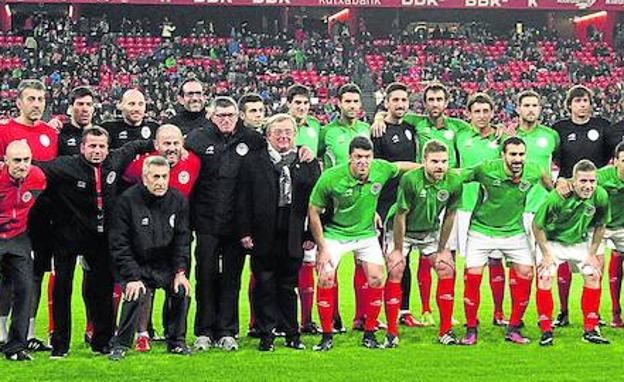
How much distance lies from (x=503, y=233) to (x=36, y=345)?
12.7 ft

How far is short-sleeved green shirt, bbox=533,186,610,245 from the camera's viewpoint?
834 centimetres

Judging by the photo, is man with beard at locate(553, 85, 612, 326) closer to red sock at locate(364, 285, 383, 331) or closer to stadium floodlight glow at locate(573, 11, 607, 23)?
red sock at locate(364, 285, 383, 331)

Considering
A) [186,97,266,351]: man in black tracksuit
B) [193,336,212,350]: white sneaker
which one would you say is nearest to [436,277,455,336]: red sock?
[186,97,266,351]: man in black tracksuit

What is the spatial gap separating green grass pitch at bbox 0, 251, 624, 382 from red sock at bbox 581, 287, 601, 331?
0.65 ft

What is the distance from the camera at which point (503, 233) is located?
851 centimetres

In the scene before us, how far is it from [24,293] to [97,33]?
27.8 meters

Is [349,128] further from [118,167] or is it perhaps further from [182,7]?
[182,7]

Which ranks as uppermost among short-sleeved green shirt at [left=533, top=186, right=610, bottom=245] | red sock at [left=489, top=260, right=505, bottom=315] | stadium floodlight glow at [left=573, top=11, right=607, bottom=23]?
stadium floodlight glow at [left=573, top=11, right=607, bottom=23]

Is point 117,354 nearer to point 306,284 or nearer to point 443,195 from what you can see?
point 306,284

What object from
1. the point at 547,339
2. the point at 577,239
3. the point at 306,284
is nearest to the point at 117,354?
the point at 306,284

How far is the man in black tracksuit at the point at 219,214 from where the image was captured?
8.09m

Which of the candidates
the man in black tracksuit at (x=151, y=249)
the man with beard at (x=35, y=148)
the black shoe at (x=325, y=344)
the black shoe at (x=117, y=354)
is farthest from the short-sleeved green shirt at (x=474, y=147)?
the man with beard at (x=35, y=148)

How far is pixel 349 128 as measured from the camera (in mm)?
9172

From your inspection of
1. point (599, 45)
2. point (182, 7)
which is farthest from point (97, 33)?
point (599, 45)
